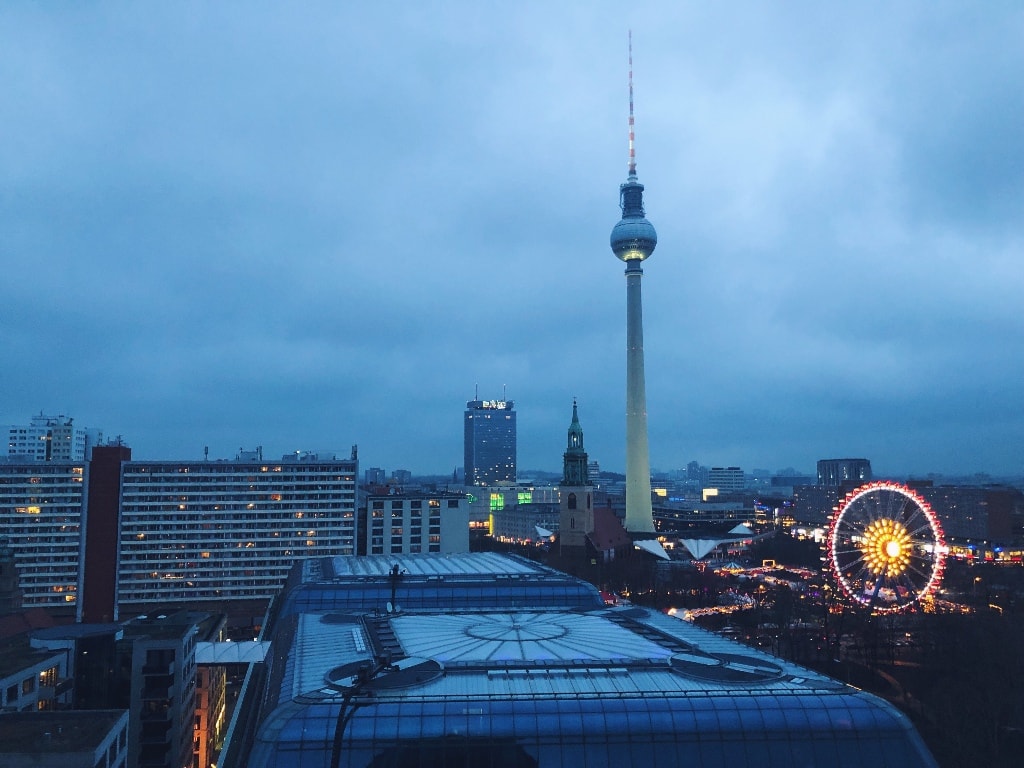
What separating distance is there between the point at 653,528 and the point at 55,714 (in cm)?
14699

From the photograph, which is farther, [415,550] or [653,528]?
[653,528]

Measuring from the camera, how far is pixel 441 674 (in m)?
26.0

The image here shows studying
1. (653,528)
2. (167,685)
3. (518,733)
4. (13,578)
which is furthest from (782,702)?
(653,528)

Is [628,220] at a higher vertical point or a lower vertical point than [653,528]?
higher

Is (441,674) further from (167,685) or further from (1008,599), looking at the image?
(1008,599)

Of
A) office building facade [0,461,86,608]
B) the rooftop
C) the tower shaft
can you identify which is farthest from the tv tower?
the rooftop

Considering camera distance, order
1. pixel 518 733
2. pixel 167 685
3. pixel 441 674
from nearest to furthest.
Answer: pixel 518 733 → pixel 441 674 → pixel 167 685

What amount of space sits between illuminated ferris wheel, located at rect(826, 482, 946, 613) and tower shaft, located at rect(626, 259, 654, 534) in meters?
84.7

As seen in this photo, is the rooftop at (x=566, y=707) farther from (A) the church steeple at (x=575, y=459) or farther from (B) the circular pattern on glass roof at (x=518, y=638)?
(A) the church steeple at (x=575, y=459)

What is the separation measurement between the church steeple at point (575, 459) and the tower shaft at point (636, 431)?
45.3 m

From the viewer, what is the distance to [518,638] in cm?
3250

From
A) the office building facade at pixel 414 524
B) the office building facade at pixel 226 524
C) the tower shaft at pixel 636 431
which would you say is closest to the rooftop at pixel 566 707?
the office building facade at pixel 226 524

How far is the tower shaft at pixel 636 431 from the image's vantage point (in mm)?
165500

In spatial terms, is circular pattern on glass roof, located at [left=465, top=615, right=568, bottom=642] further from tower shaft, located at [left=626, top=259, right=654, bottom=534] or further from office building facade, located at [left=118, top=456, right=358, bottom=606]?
tower shaft, located at [left=626, top=259, right=654, bottom=534]
